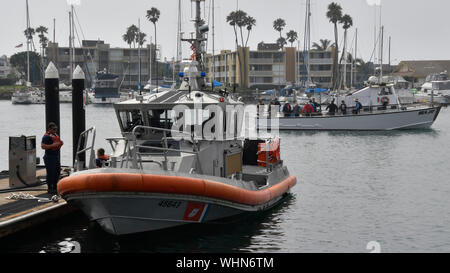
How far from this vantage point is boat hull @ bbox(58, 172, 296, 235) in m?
10.5

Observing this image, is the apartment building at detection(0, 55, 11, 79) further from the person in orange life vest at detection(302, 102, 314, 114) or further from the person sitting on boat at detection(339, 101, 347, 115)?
the person sitting on boat at detection(339, 101, 347, 115)

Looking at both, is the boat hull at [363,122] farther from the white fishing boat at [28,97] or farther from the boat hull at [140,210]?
the white fishing boat at [28,97]

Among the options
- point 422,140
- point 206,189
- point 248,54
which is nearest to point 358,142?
point 422,140

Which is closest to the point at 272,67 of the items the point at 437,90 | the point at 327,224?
the point at 437,90

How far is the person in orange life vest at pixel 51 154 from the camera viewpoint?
42.6ft

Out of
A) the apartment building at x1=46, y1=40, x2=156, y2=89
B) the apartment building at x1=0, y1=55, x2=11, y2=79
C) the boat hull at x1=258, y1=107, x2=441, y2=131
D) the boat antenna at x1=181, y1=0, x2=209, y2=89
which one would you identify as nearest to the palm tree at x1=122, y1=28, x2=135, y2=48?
the apartment building at x1=46, y1=40, x2=156, y2=89

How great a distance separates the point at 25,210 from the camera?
11.8 metres

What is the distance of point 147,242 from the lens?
38.6 ft

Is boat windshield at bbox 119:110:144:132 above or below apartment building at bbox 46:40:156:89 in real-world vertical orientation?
below

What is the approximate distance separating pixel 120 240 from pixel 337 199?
25.6ft

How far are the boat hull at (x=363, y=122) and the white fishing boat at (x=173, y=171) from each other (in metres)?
27.1

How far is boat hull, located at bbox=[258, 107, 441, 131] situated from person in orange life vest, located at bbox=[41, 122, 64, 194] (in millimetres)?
28599
